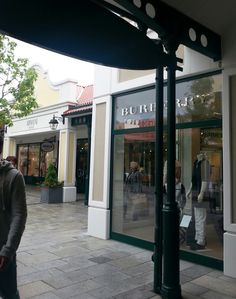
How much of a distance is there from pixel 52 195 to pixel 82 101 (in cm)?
431

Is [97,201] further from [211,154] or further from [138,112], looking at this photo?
[211,154]

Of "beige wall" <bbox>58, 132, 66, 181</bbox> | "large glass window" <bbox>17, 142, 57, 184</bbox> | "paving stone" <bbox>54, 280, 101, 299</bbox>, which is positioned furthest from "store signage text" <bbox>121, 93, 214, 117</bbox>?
"large glass window" <bbox>17, 142, 57, 184</bbox>

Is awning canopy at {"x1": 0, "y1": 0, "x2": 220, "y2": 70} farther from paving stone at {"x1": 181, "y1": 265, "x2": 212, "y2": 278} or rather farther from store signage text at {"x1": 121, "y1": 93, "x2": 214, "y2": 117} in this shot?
paving stone at {"x1": 181, "y1": 265, "x2": 212, "y2": 278}

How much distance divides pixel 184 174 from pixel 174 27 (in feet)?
8.80

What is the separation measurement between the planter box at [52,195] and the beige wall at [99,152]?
5.91 meters

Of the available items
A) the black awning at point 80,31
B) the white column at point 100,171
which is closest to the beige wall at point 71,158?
the white column at point 100,171

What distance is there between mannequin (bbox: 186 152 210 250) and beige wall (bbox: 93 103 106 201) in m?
2.28

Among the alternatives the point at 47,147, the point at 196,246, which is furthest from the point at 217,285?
the point at 47,147

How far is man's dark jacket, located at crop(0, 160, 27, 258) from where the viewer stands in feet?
8.15

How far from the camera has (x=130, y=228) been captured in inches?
259

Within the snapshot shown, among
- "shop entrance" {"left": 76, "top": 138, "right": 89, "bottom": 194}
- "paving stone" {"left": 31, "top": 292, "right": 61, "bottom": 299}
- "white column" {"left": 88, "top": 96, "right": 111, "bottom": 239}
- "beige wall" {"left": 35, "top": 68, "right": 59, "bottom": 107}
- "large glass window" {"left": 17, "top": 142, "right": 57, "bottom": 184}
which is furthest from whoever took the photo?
"large glass window" {"left": 17, "top": 142, "right": 57, "bottom": 184}

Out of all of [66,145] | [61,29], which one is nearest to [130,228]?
[61,29]

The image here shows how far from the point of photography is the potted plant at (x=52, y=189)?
503 inches

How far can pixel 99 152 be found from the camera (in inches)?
287
